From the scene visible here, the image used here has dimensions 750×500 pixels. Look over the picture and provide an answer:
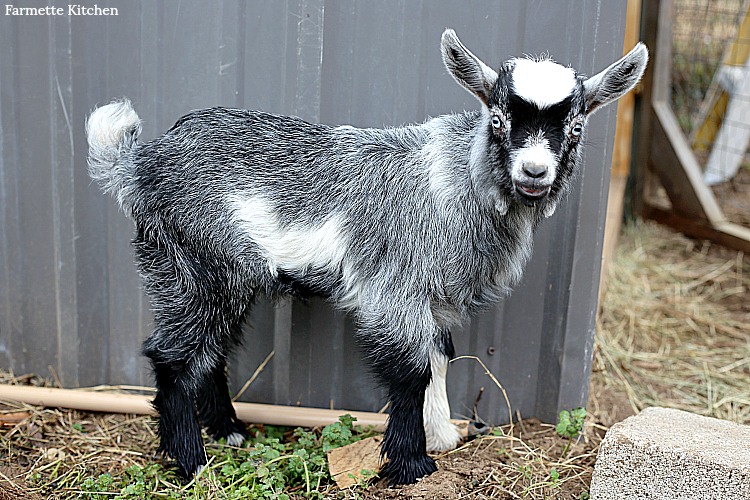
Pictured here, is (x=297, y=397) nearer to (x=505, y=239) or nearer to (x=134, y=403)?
(x=134, y=403)

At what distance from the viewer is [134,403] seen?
3650 mm

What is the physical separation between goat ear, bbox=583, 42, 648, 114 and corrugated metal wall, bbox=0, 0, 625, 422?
19.4 inches

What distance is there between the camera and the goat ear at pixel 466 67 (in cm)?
268

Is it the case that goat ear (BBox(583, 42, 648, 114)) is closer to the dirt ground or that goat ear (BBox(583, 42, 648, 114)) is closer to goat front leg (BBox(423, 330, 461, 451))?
goat front leg (BBox(423, 330, 461, 451))

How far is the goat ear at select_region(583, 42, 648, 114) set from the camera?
272cm

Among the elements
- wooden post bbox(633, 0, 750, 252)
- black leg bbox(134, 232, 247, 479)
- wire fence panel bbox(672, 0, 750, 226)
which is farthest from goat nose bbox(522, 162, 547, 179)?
wire fence panel bbox(672, 0, 750, 226)

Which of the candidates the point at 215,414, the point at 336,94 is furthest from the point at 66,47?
the point at 215,414

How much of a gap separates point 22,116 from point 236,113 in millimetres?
1182

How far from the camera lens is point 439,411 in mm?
3379

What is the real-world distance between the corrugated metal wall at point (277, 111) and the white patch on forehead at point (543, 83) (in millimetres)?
678

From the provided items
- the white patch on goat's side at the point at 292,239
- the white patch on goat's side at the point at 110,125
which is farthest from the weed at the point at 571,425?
the white patch on goat's side at the point at 110,125

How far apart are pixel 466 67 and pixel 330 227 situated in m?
0.77

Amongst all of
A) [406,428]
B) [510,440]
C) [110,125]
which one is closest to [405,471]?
[406,428]

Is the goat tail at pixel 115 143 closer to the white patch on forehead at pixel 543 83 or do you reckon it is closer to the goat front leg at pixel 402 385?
the goat front leg at pixel 402 385
